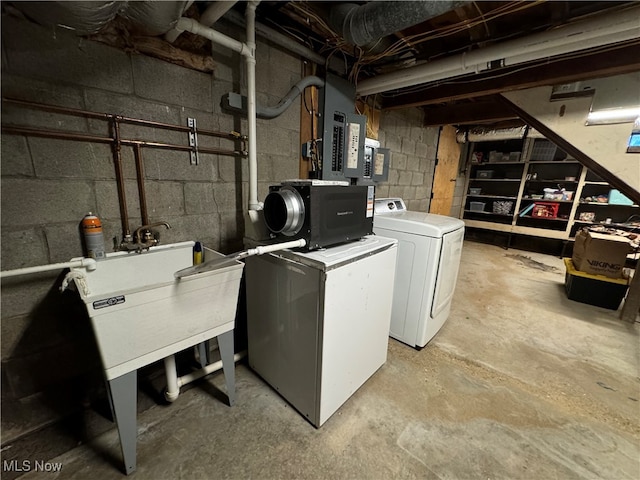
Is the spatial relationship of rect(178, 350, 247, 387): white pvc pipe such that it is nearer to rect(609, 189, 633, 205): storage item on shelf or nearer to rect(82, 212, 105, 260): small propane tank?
rect(82, 212, 105, 260): small propane tank

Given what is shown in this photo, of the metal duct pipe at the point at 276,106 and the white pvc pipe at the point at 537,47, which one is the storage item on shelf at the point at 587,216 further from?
the metal duct pipe at the point at 276,106

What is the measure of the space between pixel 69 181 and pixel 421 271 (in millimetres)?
2027

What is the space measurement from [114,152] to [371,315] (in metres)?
1.57

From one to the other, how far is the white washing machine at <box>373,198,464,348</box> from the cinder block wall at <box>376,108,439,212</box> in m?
1.31

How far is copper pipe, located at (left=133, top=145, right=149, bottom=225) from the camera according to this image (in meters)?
1.25

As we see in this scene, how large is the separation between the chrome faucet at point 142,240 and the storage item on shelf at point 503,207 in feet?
18.6

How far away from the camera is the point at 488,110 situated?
296 centimetres

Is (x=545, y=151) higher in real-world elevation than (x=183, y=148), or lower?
higher

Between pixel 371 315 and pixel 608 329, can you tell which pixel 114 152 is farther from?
pixel 608 329

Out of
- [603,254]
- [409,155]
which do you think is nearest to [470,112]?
[409,155]

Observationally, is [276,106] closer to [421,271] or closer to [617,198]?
[421,271]

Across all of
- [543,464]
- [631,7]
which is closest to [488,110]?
[631,7]

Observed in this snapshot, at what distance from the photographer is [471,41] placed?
1.68 meters

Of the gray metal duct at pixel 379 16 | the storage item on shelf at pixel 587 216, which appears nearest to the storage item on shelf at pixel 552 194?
the storage item on shelf at pixel 587 216
